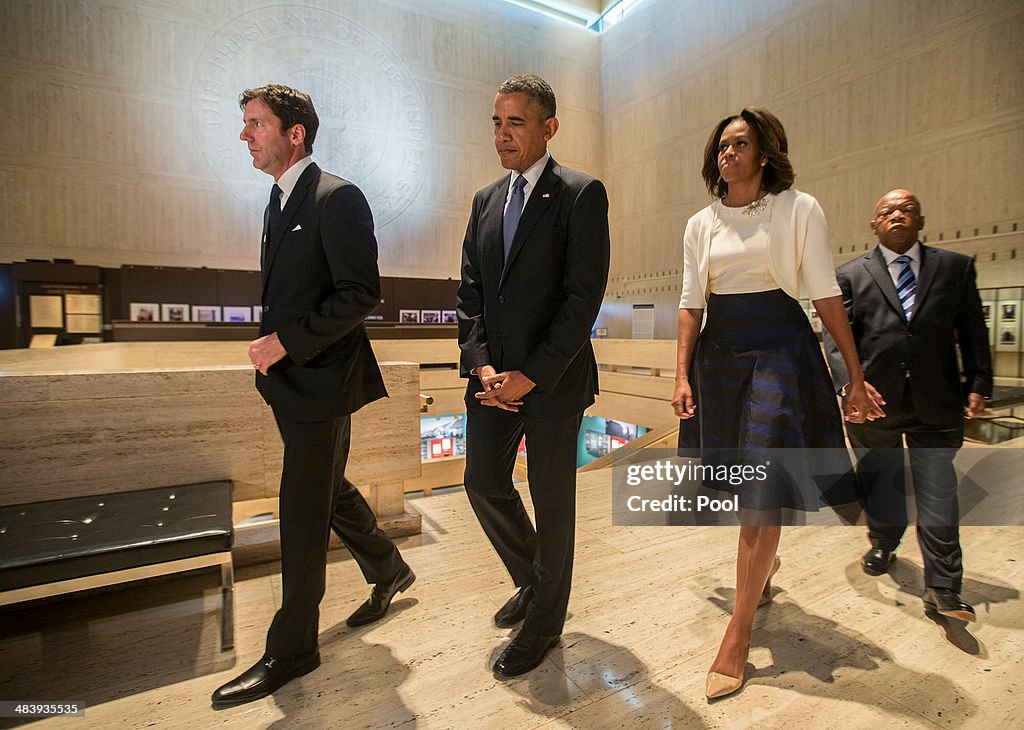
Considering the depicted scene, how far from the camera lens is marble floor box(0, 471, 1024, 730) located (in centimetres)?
154

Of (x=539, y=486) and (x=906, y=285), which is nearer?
(x=539, y=486)

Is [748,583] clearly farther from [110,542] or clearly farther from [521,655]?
[110,542]

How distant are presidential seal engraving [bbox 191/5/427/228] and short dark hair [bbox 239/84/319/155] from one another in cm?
748

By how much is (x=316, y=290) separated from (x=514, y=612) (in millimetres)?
1385

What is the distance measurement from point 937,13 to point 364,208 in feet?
24.2

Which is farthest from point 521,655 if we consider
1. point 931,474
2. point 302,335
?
point 931,474

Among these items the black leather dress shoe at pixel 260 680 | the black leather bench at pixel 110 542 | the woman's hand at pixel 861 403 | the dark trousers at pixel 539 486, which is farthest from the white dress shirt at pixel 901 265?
the black leather bench at pixel 110 542

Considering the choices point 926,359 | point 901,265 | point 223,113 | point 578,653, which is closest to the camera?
point 578,653

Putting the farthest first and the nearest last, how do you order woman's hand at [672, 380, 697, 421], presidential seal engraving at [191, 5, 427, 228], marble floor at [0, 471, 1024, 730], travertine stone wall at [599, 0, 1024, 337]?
presidential seal engraving at [191, 5, 427, 228] → travertine stone wall at [599, 0, 1024, 337] → woman's hand at [672, 380, 697, 421] → marble floor at [0, 471, 1024, 730]

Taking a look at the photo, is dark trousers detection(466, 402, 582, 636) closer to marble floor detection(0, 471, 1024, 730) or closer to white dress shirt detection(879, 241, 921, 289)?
marble floor detection(0, 471, 1024, 730)

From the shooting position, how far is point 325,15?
28.2ft

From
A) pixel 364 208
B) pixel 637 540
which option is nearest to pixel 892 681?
pixel 637 540

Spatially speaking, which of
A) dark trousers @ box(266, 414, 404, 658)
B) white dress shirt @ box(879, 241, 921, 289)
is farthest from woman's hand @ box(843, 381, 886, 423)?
dark trousers @ box(266, 414, 404, 658)

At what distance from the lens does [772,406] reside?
1.65 metres
